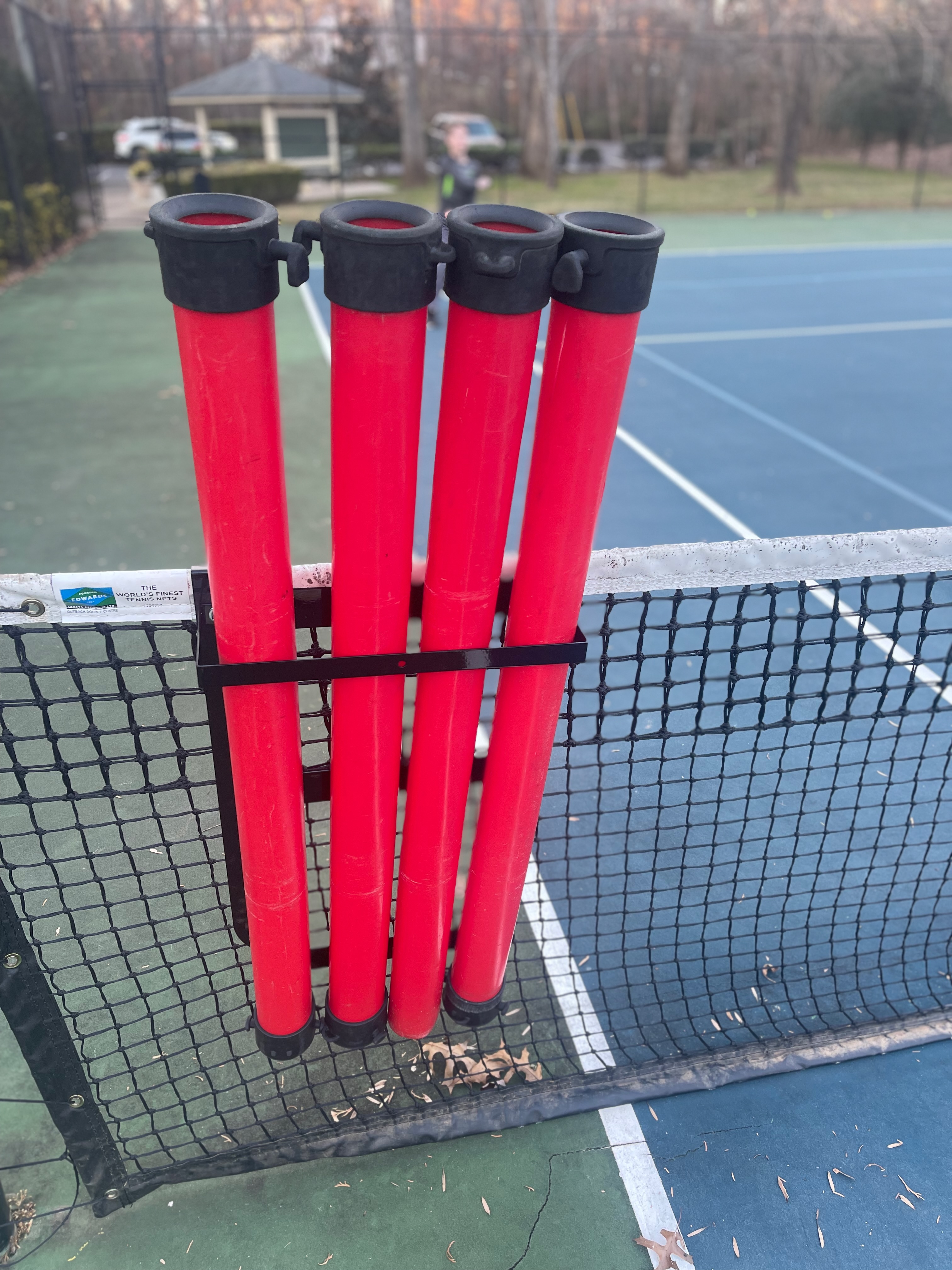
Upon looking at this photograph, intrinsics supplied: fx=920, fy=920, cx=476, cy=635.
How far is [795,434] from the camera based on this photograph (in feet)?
30.9

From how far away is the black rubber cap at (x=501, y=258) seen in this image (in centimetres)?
164

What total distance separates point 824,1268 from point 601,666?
1.84 m

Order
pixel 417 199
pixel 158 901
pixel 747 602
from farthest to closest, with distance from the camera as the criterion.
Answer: pixel 417 199 < pixel 747 602 < pixel 158 901

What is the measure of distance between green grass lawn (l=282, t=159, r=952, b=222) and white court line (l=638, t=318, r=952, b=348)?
12434 millimetres

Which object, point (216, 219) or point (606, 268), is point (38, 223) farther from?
point (606, 268)

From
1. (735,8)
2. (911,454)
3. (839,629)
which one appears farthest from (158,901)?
(735,8)

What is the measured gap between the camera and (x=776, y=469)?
8.50m

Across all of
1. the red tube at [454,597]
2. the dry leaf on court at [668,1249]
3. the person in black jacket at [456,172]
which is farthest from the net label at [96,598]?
the person in black jacket at [456,172]

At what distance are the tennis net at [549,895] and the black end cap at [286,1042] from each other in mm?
189

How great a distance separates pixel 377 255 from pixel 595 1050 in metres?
2.71

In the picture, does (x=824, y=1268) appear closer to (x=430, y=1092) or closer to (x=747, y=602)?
(x=430, y=1092)

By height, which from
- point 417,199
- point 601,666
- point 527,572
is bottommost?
point 417,199

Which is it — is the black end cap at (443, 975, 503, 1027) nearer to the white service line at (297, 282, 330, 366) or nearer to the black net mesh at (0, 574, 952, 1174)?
the black net mesh at (0, 574, 952, 1174)

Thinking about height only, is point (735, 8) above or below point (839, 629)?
above
